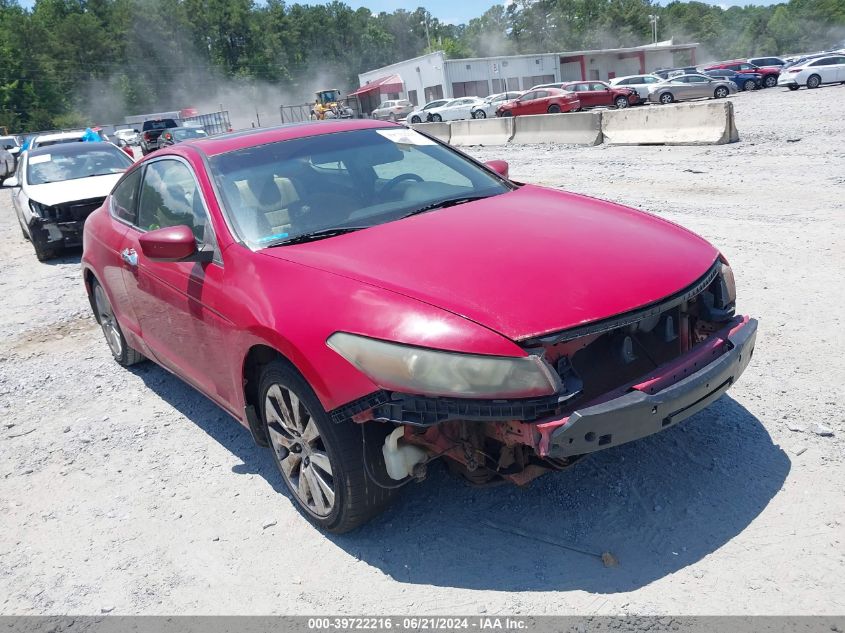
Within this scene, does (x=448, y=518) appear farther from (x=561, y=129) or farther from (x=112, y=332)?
(x=561, y=129)

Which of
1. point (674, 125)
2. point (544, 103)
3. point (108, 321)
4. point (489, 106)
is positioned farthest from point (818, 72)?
point (108, 321)

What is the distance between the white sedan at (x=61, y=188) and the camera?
9.92 m

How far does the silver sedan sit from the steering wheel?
33749 millimetres

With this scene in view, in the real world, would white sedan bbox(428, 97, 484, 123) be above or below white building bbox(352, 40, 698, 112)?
below

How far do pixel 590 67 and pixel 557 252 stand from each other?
7883 cm

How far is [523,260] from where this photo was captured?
2.93 m

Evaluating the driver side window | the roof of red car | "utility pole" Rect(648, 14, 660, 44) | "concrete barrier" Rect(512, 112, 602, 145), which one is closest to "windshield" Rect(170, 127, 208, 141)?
"concrete barrier" Rect(512, 112, 602, 145)

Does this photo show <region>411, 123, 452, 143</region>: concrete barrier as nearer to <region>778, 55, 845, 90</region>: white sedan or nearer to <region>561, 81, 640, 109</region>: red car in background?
<region>561, 81, 640, 109</region>: red car in background

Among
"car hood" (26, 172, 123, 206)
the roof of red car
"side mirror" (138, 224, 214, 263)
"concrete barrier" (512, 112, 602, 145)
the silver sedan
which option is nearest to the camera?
"side mirror" (138, 224, 214, 263)

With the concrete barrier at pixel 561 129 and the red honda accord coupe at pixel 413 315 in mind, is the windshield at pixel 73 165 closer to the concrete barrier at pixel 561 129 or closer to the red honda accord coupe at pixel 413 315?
the red honda accord coupe at pixel 413 315

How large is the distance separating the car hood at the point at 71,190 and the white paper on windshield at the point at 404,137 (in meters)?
6.80

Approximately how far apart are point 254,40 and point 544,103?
85083mm

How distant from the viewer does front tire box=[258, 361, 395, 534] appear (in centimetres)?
283

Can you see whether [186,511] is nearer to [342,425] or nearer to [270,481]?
[270,481]
